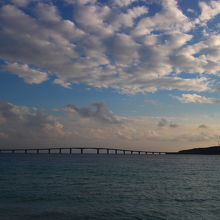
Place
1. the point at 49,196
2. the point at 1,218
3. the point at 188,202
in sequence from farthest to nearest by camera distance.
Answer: the point at 49,196 < the point at 188,202 < the point at 1,218

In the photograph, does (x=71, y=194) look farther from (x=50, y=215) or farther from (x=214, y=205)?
(x=214, y=205)

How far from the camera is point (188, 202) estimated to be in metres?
24.7

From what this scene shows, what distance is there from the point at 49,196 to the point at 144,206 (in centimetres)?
1025

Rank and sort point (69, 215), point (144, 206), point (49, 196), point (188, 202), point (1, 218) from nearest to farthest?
point (1, 218) < point (69, 215) < point (144, 206) < point (188, 202) < point (49, 196)

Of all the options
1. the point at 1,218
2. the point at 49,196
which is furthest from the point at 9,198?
the point at 1,218

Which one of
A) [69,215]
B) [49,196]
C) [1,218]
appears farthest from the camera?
[49,196]

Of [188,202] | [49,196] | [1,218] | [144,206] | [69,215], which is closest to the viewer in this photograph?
[1,218]

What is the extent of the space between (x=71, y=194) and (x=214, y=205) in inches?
567

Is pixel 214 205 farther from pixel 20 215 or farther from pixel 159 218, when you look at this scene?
pixel 20 215

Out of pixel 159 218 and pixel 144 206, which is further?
pixel 144 206

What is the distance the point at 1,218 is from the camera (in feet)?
60.2

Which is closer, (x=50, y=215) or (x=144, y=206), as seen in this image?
(x=50, y=215)

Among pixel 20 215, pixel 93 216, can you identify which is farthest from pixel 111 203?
pixel 20 215

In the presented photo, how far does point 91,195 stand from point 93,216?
841cm
